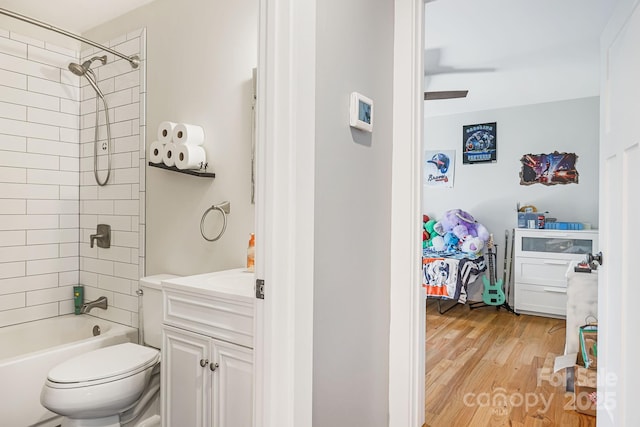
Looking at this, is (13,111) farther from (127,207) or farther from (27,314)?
(27,314)

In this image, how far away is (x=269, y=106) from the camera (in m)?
1.13

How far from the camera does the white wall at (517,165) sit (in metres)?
4.23

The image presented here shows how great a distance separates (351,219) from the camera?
136cm

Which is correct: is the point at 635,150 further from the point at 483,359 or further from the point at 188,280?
the point at 483,359

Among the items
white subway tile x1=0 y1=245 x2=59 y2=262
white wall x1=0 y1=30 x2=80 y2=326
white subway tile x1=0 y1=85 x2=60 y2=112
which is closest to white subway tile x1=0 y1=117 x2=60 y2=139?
white wall x1=0 y1=30 x2=80 y2=326

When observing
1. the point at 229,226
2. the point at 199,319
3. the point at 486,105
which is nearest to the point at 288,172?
the point at 199,319

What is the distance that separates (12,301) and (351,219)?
2.43 m

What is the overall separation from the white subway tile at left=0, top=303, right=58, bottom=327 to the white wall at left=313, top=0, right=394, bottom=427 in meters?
2.34

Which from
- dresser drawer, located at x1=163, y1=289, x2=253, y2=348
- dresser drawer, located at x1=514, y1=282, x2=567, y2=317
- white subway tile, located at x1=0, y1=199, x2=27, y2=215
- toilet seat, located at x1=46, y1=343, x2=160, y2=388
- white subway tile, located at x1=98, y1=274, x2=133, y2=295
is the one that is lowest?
dresser drawer, located at x1=514, y1=282, x2=567, y2=317

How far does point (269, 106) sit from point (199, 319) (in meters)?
0.92

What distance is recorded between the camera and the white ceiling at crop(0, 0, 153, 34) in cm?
243

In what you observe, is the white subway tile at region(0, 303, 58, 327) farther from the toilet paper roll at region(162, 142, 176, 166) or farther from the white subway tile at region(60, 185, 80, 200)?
the toilet paper roll at region(162, 142, 176, 166)

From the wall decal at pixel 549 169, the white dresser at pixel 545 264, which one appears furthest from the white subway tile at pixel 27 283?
the wall decal at pixel 549 169

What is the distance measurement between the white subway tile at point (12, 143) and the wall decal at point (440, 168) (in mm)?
4173
